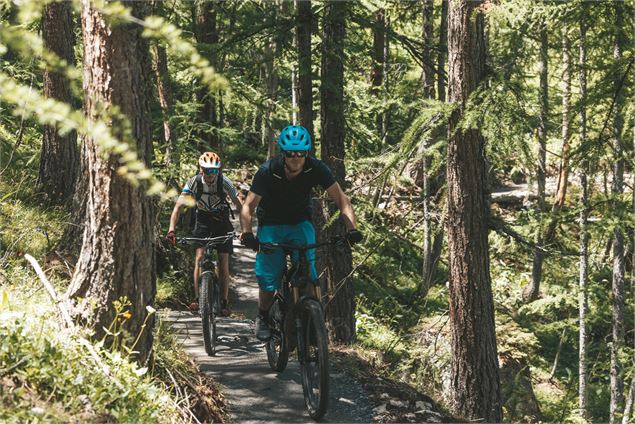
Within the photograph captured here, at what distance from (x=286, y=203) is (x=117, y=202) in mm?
2169

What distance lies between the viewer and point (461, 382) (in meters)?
9.52

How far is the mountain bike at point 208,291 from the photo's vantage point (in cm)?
877

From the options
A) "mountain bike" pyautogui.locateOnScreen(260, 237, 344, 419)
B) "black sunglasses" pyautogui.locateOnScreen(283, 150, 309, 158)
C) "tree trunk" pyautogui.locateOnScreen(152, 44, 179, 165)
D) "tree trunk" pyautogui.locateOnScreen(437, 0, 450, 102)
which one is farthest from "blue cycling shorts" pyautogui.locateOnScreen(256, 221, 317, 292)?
"tree trunk" pyautogui.locateOnScreen(152, 44, 179, 165)

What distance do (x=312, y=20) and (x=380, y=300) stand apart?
31.3 feet

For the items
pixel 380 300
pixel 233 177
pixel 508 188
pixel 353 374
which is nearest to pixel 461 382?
pixel 353 374

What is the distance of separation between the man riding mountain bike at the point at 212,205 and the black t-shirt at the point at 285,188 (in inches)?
78.0

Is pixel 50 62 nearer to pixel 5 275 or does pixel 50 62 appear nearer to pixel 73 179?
pixel 5 275

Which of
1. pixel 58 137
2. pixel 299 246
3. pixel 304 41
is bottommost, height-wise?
pixel 299 246

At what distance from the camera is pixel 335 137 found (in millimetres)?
11836

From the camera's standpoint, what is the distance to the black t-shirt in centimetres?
712

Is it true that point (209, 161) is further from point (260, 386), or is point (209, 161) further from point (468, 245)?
point (468, 245)

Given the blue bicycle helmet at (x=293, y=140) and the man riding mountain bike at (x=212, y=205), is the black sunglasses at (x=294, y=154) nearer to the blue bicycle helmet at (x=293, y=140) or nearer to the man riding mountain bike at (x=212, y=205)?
the blue bicycle helmet at (x=293, y=140)

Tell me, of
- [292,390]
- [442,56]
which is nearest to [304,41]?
[442,56]

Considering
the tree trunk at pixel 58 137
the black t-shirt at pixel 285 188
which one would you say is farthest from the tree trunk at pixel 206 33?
the black t-shirt at pixel 285 188
